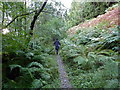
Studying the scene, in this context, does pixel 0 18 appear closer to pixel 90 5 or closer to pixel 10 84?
pixel 10 84

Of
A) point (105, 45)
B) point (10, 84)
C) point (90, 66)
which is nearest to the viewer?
point (10, 84)

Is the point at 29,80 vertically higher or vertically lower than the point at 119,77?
lower

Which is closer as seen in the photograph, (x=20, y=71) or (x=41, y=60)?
(x=20, y=71)

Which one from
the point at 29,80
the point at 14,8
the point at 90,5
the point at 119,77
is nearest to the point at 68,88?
the point at 29,80

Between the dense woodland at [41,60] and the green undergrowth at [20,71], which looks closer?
the dense woodland at [41,60]

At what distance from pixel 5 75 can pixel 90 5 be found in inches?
543

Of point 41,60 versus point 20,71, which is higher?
point 41,60

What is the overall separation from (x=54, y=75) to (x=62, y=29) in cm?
851

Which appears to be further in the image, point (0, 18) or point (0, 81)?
point (0, 18)

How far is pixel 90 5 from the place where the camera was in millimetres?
14828

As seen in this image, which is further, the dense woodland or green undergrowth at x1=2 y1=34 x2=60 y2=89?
green undergrowth at x1=2 y1=34 x2=60 y2=89

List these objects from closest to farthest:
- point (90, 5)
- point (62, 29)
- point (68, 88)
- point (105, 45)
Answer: point (68, 88) < point (105, 45) < point (62, 29) < point (90, 5)

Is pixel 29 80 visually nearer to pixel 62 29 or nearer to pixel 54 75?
pixel 54 75

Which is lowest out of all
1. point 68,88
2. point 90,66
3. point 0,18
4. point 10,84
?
point 68,88
